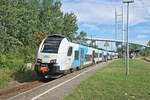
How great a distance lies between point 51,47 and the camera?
13828mm

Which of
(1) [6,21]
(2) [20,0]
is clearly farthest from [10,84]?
(2) [20,0]

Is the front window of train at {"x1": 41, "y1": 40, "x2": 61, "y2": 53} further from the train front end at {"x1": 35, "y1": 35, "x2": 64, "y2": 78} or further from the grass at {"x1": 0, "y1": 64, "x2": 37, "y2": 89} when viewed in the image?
the grass at {"x1": 0, "y1": 64, "x2": 37, "y2": 89}

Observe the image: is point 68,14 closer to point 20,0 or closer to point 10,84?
point 20,0

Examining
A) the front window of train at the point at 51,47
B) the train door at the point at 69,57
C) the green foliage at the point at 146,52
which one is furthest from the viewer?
the green foliage at the point at 146,52

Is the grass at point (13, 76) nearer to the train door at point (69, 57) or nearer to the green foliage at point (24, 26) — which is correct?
the green foliage at point (24, 26)

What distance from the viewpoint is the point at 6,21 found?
23359 millimetres

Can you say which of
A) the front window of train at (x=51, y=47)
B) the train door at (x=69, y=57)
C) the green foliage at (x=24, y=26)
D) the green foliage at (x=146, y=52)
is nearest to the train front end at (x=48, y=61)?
the front window of train at (x=51, y=47)

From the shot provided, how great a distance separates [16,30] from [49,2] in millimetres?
22395

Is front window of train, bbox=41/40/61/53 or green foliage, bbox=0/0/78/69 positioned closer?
front window of train, bbox=41/40/61/53

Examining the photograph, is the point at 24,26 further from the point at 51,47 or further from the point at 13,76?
the point at 51,47

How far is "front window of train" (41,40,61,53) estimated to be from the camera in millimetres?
13624

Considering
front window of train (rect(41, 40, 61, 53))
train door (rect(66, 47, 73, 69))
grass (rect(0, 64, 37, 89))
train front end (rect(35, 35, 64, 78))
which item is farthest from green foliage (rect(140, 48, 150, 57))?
train front end (rect(35, 35, 64, 78))

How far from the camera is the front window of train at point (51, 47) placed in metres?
13.6

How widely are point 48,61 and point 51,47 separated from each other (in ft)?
3.90
